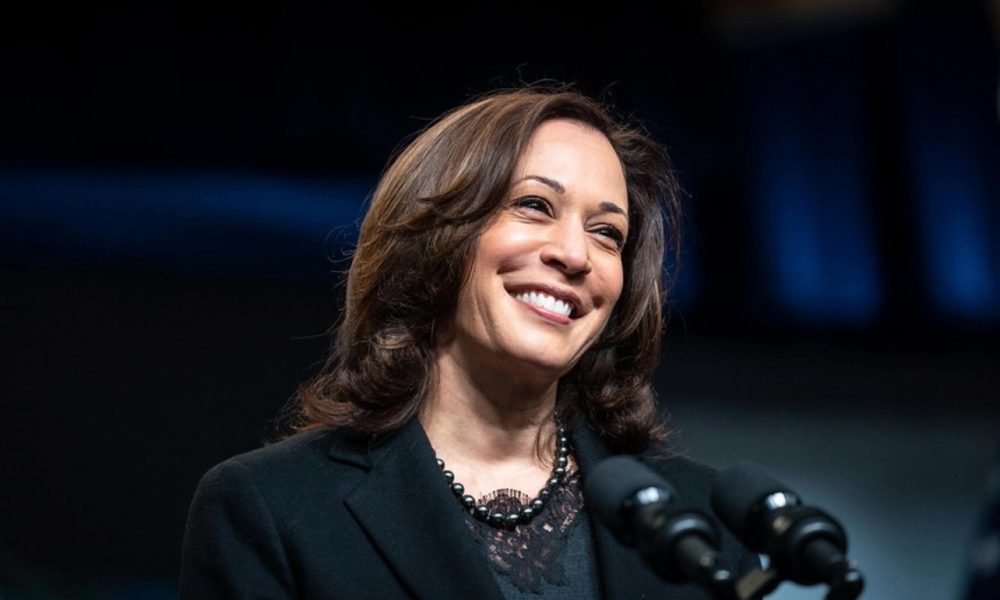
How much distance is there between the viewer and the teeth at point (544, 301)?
2119mm

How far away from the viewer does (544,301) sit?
2.12 meters

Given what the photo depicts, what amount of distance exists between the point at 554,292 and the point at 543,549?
0.37 metres

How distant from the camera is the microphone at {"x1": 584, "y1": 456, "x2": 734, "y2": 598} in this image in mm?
1414

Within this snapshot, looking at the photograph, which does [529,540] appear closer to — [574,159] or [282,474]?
[282,474]

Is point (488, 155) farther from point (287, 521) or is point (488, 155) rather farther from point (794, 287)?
point (794, 287)

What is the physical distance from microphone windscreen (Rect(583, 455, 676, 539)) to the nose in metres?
0.58

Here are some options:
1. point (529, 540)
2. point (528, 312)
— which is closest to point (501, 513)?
point (529, 540)

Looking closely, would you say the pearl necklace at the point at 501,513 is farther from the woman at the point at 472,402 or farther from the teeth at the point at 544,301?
the teeth at the point at 544,301

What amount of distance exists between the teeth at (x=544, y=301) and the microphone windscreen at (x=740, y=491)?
0.54 m

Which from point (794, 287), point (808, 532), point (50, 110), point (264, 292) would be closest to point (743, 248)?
point (794, 287)

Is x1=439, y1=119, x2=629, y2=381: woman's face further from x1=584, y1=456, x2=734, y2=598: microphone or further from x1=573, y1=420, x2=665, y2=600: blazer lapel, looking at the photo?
x1=584, y1=456, x2=734, y2=598: microphone

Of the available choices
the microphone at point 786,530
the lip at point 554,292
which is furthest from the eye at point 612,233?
the microphone at point 786,530

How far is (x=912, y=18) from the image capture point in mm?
5066

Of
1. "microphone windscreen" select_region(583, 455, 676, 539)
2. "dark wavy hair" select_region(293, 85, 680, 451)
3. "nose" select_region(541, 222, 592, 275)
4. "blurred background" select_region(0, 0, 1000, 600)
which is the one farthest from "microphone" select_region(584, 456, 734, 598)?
"blurred background" select_region(0, 0, 1000, 600)
